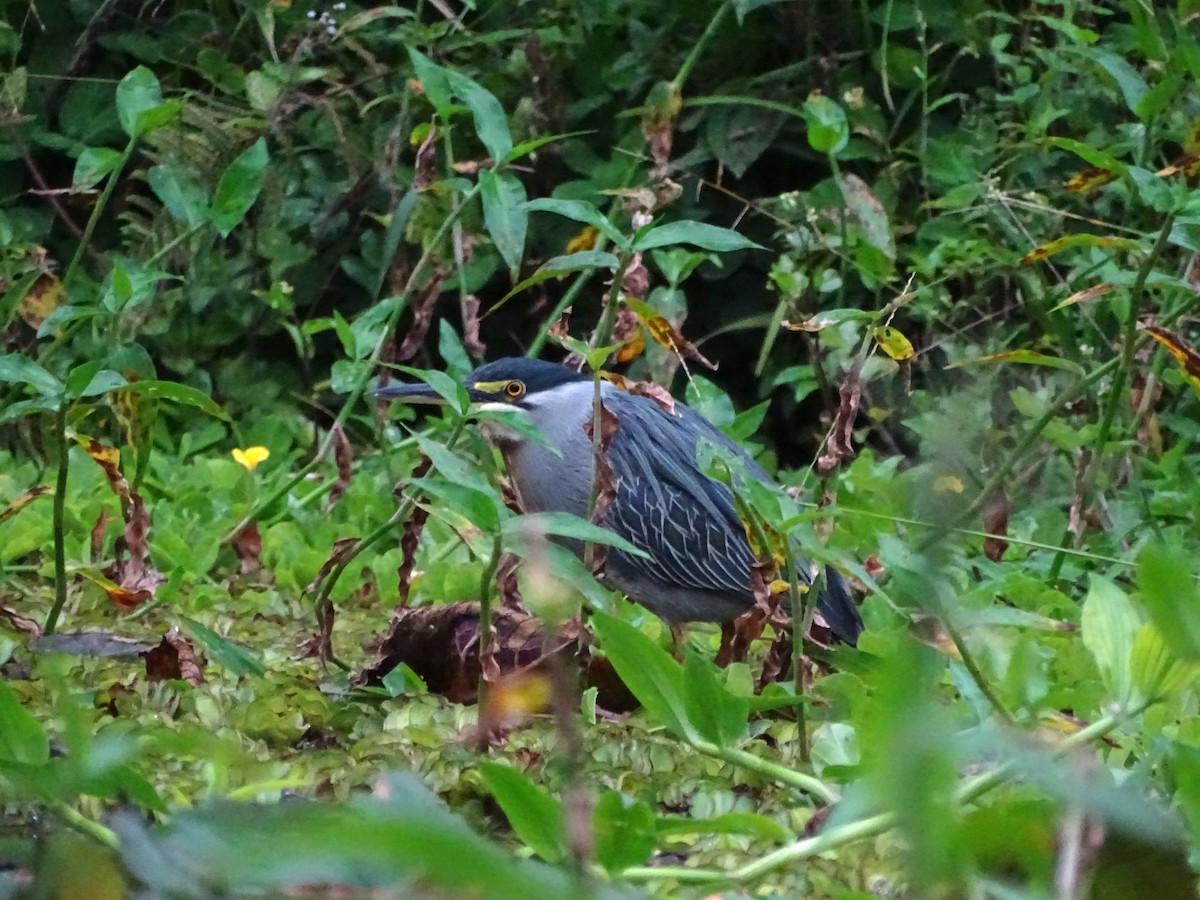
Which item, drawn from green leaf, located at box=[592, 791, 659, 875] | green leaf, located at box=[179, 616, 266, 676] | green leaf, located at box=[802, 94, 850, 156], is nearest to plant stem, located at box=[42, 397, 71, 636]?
green leaf, located at box=[179, 616, 266, 676]

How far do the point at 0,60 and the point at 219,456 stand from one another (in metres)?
1.95

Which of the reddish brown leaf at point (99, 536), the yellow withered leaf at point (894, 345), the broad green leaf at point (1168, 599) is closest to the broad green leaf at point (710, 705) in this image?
the broad green leaf at point (1168, 599)

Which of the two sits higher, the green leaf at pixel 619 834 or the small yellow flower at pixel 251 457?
the green leaf at pixel 619 834

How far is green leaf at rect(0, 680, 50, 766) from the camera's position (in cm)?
128

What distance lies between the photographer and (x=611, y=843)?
1209 millimetres

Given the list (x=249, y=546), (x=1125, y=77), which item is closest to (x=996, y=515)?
(x=1125, y=77)

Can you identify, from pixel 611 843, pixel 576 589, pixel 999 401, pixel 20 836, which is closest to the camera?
pixel 611 843

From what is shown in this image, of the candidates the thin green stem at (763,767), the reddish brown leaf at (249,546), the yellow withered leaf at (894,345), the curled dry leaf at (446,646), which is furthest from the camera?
the reddish brown leaf at (249,546)

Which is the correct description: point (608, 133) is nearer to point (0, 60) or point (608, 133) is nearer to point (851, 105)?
point (851, 105)

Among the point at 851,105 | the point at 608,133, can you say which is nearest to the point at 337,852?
the point at 851,105

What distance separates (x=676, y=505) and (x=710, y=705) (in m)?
1.82

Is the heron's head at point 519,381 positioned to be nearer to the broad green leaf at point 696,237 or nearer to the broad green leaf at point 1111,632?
the broad green leaf at point 696,237

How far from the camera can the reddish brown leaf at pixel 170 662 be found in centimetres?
228

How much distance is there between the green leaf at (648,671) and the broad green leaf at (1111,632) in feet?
1.42
